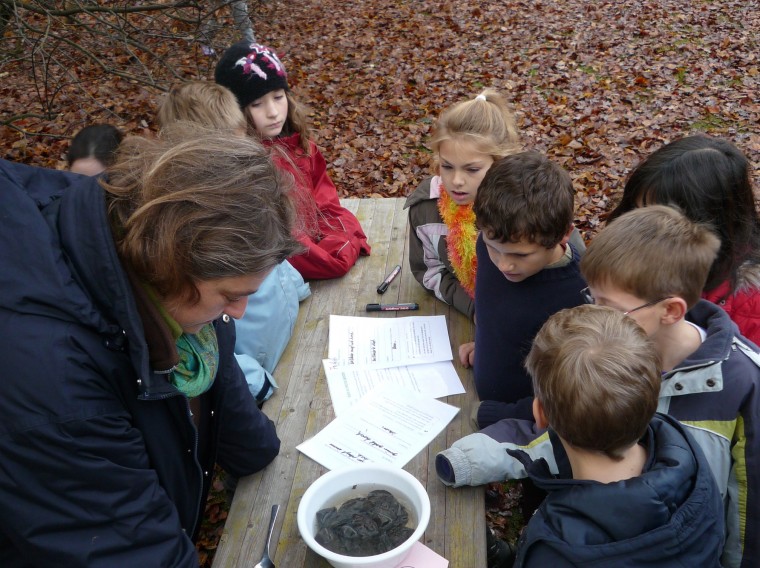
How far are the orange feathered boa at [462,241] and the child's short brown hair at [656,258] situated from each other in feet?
2.35

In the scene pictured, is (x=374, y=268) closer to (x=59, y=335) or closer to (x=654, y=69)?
(x=59, y=335)

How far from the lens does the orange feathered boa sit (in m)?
2.45

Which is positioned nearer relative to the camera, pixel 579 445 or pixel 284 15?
pixel 579 445

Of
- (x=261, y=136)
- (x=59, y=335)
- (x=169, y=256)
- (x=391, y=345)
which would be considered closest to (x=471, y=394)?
(x=391, y=345)

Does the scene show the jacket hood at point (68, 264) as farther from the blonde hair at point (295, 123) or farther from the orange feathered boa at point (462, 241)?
the blonde hair at point (295, 123)

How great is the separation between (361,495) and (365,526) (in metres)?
0.13

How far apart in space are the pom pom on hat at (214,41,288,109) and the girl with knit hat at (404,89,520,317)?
1.06 meters

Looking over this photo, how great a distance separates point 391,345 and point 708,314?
3.42 feet

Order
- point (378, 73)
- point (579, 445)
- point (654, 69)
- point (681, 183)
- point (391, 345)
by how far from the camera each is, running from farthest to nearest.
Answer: point (378, 73)
point (654, 69)
point (391, 345)
point (681, 183)
point (579, 445)

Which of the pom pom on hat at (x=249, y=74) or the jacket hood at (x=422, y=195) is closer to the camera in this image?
the jacket hood at (x=422, y=195)

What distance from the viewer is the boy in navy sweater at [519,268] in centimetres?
195

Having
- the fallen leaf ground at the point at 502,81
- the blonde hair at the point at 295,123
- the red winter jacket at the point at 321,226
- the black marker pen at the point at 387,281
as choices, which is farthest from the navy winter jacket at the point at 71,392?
the fallen leaf ground at the point at 502,81

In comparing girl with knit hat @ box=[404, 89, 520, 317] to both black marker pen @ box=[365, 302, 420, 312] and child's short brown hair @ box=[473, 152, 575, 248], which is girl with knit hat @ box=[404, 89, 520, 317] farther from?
child's short brown hair @ box=[473, 152, 575, 248]

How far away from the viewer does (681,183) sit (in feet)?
6.72
